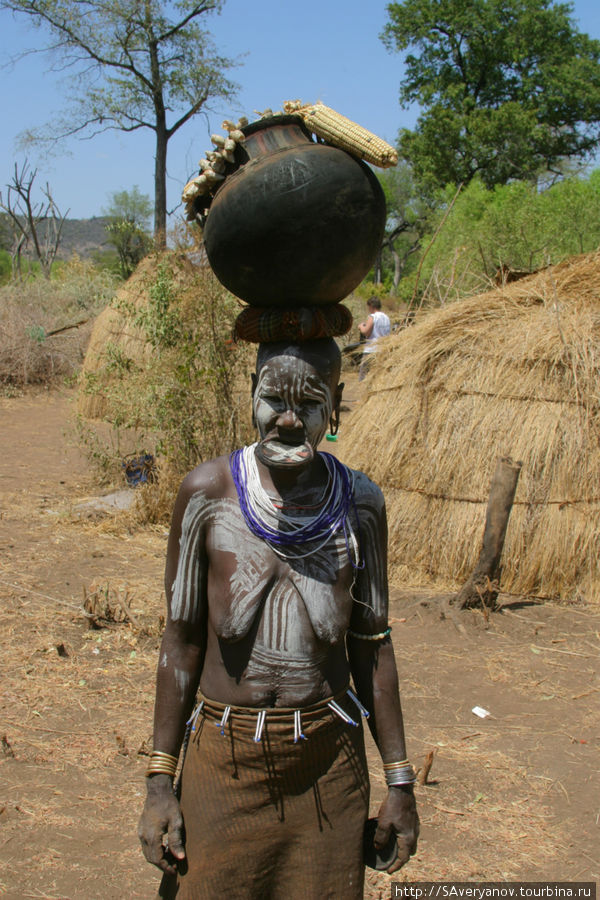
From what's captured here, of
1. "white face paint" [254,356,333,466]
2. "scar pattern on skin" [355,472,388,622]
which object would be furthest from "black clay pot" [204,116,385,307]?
"scar pattern on skin" [355,472,388,622]

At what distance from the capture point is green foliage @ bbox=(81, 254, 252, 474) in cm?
686

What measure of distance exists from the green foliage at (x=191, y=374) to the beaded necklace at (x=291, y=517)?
5.07m

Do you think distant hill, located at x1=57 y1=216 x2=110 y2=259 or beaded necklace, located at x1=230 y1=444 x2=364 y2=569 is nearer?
beaded necklace, located at x1=230 y1=444 x2=364 y2=569

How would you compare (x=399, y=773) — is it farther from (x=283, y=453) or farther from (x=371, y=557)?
(x=283, y=453)

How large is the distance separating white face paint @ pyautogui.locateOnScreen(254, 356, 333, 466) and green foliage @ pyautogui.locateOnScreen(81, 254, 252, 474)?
201 inches

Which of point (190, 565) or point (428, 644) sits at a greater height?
point (190, 565)

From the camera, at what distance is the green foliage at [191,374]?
686 centimetres

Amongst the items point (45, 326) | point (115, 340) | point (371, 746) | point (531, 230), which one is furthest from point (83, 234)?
point (371, 746)

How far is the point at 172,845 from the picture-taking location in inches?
67.1

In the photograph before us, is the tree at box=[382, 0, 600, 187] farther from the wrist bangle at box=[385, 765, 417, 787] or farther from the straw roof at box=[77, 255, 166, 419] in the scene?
the wrist bangle at box=[385, 765, 417, 787]

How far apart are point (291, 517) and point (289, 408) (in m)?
0.25

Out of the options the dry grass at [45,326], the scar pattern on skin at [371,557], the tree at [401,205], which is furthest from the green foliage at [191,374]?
the tree at [401,205]

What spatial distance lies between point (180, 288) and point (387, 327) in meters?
4.80

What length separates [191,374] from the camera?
703 cm
